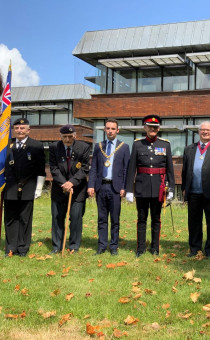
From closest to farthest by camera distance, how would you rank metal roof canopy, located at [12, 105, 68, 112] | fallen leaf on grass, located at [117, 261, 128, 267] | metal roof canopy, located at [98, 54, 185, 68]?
1. fallen leaf on grass, located at [117, 261, 128, 267]
2. metal roof canopy, located at [98, 54, 185, 68]
3. metal roof canopy, located at [12, 105, 68, 112]

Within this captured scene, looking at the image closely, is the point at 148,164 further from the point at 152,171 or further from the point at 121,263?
the point at 121,263

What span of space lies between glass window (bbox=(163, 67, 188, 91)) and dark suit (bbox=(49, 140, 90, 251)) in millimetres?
20542

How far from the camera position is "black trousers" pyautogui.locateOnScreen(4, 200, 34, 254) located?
7820 mm

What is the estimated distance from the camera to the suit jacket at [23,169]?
25.4 feet

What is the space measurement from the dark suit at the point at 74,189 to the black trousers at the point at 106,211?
36 centimetres

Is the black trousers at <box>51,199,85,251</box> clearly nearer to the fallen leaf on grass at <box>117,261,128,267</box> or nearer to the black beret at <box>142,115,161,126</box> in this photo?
the fallen leaf on grass at <box>117,261,128,267</box>

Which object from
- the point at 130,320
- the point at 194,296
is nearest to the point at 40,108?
the point at 194,296

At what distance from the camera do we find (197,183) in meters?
7.91

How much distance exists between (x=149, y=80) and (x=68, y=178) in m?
21.7

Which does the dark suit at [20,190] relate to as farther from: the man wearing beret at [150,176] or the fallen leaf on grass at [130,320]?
the fallen leaf on grass at [130,320]

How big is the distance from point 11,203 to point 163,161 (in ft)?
8.66

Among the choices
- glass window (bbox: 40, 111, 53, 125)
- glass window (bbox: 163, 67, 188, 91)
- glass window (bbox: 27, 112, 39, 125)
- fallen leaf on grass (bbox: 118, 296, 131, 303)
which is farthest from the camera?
glass window (bbox: 27, 112, 39, 125)

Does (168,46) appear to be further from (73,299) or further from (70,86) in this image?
(73,299)

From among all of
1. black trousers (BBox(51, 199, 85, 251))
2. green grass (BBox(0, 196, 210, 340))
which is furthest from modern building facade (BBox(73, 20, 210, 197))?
black trousers (BBox(51, 199, 85, 251))
